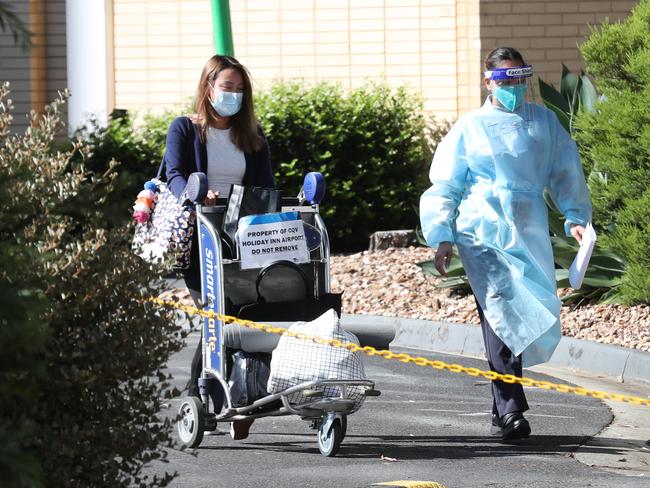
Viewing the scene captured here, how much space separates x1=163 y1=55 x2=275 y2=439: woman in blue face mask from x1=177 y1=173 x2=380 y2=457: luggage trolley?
202mm

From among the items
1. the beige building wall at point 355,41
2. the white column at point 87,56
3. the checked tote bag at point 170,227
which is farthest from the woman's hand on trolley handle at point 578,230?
the white column at point 87,56

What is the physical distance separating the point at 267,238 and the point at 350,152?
8735 mm

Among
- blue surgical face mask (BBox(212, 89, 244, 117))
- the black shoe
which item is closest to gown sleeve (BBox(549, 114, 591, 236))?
the black shoe

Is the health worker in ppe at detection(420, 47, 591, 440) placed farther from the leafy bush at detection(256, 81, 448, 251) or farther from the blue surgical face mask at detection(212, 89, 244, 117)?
the leafy bush at detection(256, 81, 448, 251)

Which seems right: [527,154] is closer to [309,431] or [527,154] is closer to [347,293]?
[309,431]

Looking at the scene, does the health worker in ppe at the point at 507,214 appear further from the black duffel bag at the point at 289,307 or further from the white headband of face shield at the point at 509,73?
the black duffel bag at the point at 289,307

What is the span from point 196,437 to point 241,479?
0.58 m

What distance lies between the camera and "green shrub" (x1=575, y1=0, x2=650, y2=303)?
9.68 metres

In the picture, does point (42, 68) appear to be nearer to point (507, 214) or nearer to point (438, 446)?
point (507, 214)

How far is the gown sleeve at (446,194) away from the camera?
664 centimetres

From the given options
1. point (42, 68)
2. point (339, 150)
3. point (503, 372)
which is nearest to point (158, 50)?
point (42, 68)

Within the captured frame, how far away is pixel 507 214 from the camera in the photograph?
6.61 metres

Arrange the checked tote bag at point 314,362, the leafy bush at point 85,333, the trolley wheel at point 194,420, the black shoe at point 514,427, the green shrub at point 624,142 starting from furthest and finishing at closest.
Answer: the green shrub at point 624,142 < the black shoe at point 514,427 < the trolley wheel at point 194,420 < the checked tote bag at point 314,362 < the leafy bush at point 85,333

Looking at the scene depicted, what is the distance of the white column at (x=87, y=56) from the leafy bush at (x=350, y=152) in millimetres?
2424
